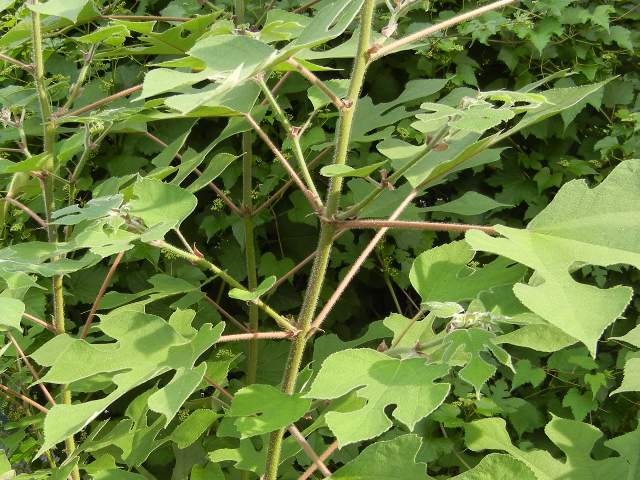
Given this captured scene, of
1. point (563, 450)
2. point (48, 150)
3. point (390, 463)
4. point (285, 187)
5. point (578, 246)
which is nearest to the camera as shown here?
point (578, 246)

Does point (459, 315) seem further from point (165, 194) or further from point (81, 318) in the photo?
point (81, 318)

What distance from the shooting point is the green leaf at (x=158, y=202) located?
1.12 m

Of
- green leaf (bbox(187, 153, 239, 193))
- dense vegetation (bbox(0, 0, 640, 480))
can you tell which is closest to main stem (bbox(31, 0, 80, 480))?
dense vegetation (bbox(0, 0, 640, 480))

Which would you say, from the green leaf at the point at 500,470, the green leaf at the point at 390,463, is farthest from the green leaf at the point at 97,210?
the green leaf at the point at 500,470

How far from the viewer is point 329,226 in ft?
3.58

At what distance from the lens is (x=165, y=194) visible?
45.2 inches

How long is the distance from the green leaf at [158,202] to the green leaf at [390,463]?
0.48 m

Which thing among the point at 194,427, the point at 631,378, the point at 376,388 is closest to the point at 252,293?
the point at 376,388

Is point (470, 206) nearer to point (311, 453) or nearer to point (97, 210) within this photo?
point (311, 453)

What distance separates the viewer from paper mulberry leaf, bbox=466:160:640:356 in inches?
29.4

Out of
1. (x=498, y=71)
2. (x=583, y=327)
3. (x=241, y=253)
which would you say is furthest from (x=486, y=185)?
(x=583, y=327)

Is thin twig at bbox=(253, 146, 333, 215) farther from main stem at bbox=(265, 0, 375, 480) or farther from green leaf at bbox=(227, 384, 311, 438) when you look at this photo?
green leaf at bbox=(227, 384, 311, 438)

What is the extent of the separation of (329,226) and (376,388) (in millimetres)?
300

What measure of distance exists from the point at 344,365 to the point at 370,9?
494 mm
